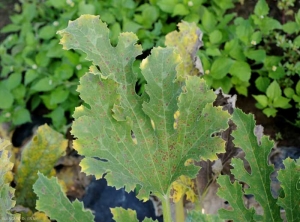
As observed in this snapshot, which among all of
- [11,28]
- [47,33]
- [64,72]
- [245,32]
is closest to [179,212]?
[245,32]

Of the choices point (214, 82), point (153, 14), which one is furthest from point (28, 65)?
point (214, 82)

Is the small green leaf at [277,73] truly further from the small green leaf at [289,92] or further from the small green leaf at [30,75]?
the small green leaf at [30,75]

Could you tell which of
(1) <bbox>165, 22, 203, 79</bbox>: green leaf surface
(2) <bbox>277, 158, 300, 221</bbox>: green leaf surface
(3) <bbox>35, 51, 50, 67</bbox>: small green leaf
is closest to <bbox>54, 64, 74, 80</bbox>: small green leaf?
(3) <bbox>35, 51, 50, 67</bbox>: small green leaf

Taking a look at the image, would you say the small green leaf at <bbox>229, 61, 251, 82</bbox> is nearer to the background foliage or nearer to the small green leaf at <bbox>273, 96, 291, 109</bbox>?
the background foliage

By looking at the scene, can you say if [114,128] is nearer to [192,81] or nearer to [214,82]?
[192,81]

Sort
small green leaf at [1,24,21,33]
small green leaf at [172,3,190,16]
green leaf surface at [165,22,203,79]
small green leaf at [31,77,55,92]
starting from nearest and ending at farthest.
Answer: green leaf surface at [165,22,203,79] < small green leaf at [172,3,190,16] < small green leaf at [31,77,55,92] < small green leaf at [1,24,21,33]

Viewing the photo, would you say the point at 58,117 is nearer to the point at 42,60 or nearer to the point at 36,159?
the point at 42,60

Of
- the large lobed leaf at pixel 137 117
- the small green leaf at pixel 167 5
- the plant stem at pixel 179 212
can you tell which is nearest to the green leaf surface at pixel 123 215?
the large lobed leaf at pixel 137 117
